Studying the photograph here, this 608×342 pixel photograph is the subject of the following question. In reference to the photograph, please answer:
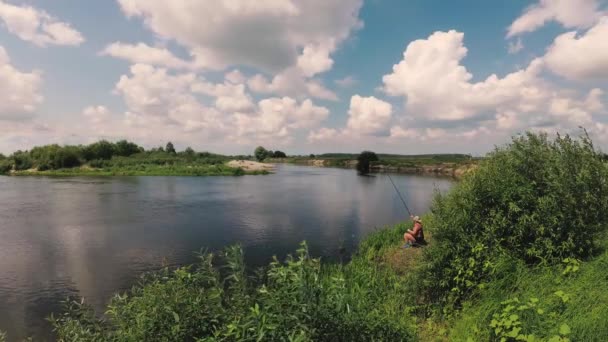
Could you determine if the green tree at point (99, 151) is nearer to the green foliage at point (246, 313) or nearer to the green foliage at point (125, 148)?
the green foliage at point (125, 148)

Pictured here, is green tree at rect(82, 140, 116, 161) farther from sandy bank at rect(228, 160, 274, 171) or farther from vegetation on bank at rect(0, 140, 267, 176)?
sandy bank at rect(228, 160, 274, 171)

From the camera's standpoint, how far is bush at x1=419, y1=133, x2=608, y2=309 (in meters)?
9.87

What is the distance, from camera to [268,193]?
54688mm

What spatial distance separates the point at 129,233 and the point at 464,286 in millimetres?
26088

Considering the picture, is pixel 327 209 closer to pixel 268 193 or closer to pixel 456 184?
pixel 268 193

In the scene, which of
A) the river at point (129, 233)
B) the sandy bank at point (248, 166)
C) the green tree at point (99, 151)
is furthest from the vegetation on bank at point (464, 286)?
the green tree at point (99, 151)

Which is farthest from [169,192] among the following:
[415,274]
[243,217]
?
[415,274]

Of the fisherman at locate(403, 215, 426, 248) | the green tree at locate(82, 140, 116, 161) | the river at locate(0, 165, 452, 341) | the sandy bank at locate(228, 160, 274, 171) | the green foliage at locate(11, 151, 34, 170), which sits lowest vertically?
the river at locate(0, 165, 452, 341)

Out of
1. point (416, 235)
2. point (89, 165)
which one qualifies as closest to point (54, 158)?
point (89, 165)

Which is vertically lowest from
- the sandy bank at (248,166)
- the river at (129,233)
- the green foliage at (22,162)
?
the river at (129,233)

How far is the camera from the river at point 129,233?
53.3ft

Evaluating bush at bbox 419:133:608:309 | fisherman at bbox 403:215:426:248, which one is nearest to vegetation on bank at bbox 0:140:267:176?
fisherman at bbox 403:215:426:248

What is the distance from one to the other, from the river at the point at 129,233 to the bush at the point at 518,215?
457cm

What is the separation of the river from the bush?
15.0 ft
